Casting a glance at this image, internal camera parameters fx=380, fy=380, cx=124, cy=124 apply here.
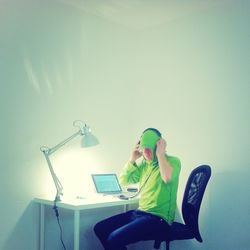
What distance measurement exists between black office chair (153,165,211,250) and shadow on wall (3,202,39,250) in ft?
3.17

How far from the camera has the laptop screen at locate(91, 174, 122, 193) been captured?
324cm

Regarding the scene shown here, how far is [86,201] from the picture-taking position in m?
2.84

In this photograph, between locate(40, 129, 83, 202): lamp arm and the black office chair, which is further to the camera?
locate(40, 129, 83, 202): lamp arm

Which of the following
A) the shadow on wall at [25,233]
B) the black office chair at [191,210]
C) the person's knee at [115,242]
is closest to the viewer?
the person's knee at [115,242]

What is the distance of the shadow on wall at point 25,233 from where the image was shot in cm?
288

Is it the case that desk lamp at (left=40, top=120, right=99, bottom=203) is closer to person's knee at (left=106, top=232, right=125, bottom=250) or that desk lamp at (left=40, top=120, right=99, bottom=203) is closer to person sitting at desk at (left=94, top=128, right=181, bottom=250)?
person sitting at desk at (left=94, top=128, right=181, bottom=250)

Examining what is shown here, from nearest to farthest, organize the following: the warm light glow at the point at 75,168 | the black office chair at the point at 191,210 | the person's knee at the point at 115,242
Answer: the person's knee at the point at 115,242 < the black office chair at the point at 191,210 < the warm light glow at the point at 75,168

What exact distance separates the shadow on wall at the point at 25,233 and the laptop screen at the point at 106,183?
55 cm

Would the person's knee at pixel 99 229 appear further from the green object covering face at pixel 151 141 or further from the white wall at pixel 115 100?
the green object covering face at pixel 151 141

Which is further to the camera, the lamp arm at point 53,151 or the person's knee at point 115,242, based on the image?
the lamp arm at point 53,151

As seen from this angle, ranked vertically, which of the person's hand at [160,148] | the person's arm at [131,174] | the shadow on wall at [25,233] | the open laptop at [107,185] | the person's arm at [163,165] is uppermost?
the person's hand at [160,148]

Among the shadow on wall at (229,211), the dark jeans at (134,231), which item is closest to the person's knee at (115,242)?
the dark jeans at (134,231)

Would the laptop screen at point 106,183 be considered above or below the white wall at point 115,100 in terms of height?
below

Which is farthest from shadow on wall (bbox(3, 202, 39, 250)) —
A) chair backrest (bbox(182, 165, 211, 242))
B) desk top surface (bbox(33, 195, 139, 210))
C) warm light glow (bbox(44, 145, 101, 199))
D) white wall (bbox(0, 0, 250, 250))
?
chair backrest (bbox(182, 165, 211, 242))
